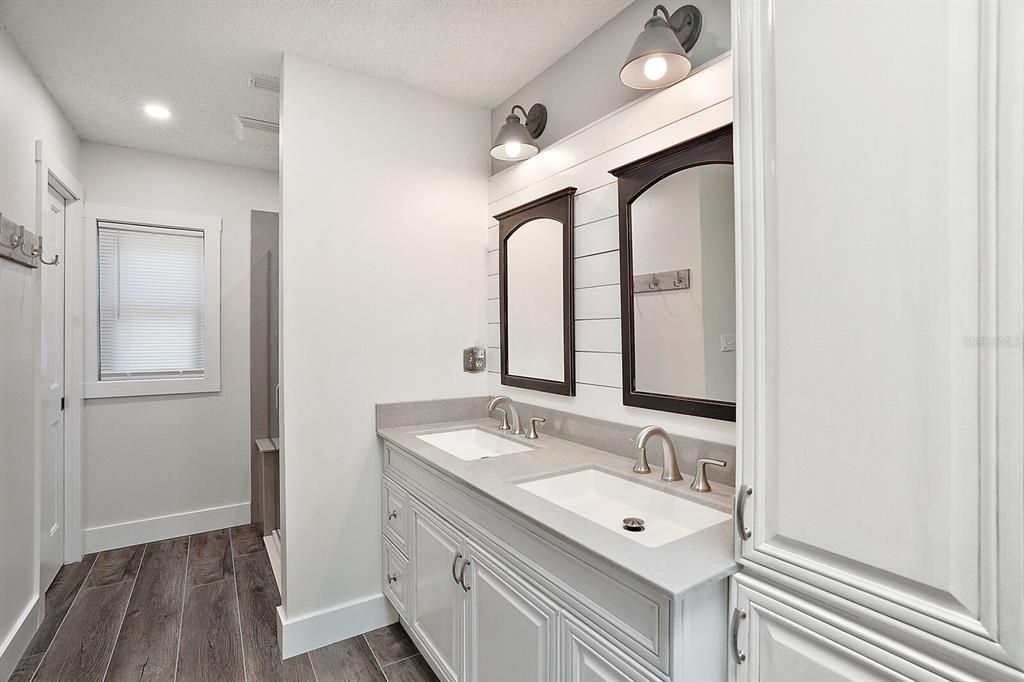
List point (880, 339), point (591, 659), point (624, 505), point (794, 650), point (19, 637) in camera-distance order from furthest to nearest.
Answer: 1. point (19, 637)
2. point (624, 505)
3. point (591, 659)
4. point (794, 650)
5. point (880, 339)

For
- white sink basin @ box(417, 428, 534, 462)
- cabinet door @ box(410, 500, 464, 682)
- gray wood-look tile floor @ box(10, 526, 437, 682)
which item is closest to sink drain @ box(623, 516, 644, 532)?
cabinet door @ box(410, 500, 464, 682)

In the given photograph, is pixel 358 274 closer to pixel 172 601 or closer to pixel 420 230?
pixel 420 230

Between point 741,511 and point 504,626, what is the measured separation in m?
0.77

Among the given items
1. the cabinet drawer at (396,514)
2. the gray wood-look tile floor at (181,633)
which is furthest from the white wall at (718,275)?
the gray wood-look tile floor at (181,633)

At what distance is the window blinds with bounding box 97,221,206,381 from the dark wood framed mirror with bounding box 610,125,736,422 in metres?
2.98

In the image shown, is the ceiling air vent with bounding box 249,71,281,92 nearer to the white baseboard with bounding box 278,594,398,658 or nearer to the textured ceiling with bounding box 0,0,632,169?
the textured ceiling with bounding box 0,0,632,169

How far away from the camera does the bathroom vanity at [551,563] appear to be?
1.03 meters

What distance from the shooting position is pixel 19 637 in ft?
6.86

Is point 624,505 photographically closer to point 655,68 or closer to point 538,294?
point 538,294

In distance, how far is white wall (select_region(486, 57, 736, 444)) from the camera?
5.26 ft

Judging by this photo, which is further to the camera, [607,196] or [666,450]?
[607,196]

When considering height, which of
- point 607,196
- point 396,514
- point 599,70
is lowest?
point 396,514

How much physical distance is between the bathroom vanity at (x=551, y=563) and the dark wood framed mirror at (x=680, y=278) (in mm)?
302

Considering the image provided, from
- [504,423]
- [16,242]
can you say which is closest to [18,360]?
[16,242]
